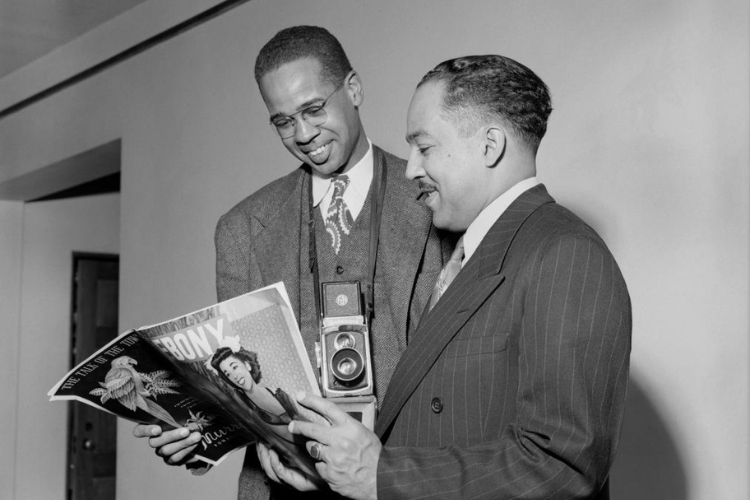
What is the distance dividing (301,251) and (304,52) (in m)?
0.41

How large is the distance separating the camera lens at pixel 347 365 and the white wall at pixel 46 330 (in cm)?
520

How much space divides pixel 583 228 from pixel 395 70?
6.91ft

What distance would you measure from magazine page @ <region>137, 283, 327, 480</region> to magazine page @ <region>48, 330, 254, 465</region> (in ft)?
0.16

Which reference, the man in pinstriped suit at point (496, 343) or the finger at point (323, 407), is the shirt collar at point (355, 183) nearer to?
the man in pinstriped suit at point (496, 343)

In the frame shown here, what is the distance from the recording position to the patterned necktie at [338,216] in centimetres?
200

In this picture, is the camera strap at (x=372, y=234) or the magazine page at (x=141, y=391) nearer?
the magazine page at (x=141, y=391)

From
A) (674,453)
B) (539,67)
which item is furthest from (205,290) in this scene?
(674,453)

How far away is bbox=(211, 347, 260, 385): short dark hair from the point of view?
59.6 inches

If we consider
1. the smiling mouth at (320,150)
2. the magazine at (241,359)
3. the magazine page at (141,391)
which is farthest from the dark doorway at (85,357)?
the magazine at (241,359)

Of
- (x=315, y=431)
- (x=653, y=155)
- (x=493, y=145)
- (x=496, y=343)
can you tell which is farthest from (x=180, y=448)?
(x=653, y=155)

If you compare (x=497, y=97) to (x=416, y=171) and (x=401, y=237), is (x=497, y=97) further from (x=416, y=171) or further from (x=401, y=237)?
(x=401, y=237)

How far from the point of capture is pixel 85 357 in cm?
654

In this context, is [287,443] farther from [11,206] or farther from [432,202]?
[11,206]

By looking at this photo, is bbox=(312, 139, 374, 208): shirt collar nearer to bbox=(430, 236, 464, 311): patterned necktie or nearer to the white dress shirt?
the white dress shirt
